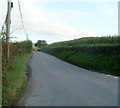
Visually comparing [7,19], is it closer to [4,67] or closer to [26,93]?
[4,67]

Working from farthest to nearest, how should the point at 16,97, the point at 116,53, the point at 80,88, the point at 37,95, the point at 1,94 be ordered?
the point at 116,53 → the point at 80,88 → the point at 37,95 → the point at 16,97 → the point at 1,94

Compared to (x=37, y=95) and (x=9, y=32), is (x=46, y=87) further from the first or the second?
(x=9, y=32)

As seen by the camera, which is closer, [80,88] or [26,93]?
[26,93]

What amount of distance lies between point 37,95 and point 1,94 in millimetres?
2238

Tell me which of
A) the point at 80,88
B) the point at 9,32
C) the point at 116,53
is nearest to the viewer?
the point at 80,88

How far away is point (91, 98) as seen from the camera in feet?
35.3

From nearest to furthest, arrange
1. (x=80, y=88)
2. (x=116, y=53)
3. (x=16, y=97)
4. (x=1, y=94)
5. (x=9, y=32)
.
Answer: (x=1, y=94), (x=16, y=97), (x=80, y=88), (x=9, y=32), (x=116, y=53)

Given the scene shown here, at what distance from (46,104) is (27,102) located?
2.63 ft

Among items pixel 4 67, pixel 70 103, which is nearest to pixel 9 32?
pixel 4 67

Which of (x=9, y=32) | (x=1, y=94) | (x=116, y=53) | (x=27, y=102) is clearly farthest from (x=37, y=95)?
(x=116, y=53)

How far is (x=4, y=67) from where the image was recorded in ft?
39.2

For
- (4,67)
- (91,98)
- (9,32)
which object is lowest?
(91,98)

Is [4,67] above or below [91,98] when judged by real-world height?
above

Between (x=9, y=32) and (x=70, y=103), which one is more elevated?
(x=9, y=32)
